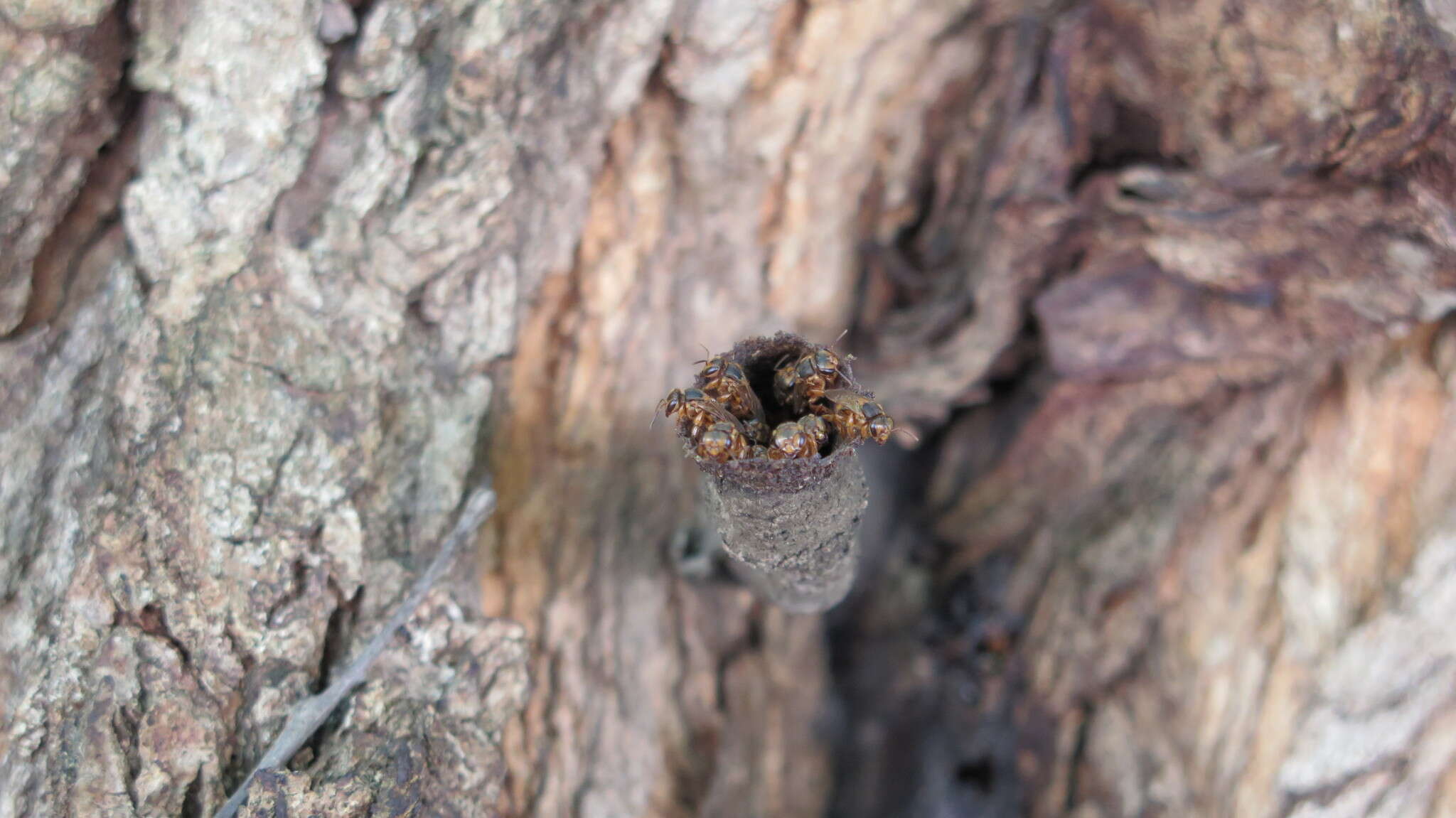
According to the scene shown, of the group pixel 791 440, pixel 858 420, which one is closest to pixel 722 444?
pixel 791 440

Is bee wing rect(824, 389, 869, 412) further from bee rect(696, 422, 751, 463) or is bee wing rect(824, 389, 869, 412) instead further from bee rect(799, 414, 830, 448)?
bee rect(696, 422, 751, 463)

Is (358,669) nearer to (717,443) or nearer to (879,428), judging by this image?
(717,443)

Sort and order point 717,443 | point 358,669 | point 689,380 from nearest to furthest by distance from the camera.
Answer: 1. point 717,443
2. point 358,669
3. point 689,380

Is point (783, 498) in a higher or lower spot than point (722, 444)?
lower

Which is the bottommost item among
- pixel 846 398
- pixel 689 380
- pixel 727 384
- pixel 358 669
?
pixel 689 380

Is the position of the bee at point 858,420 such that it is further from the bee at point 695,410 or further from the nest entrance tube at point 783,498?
the bee at point 695,410

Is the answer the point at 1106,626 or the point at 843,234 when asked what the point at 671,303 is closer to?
the point at 843,234

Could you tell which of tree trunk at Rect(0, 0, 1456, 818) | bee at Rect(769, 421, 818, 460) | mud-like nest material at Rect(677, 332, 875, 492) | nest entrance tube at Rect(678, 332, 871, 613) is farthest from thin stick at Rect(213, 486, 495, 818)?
bee at Rect(769, 421, 818, 460)
